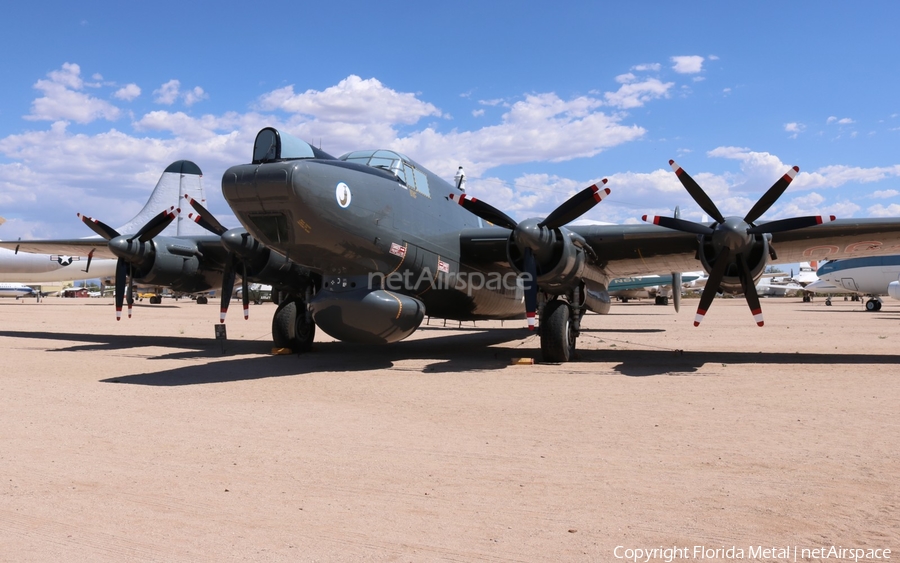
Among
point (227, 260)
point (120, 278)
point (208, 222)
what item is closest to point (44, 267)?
point (120, 278)

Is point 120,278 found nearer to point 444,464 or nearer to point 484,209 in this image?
point 484,209

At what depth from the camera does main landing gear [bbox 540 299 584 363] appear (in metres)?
15.8

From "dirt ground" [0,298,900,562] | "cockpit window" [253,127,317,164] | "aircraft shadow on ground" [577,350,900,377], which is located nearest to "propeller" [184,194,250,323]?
"dirt ground" [0,298,900,562]

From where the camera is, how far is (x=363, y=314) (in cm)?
1330

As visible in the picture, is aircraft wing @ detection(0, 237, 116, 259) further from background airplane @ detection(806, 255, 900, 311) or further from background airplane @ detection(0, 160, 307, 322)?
background airplane @ detection(806, 255, 900, 311)

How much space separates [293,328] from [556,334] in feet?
23.5

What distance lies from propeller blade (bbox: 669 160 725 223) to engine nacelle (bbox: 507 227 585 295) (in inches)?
101

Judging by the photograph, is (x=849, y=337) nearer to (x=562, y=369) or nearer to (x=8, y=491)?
(x=562, y=369)

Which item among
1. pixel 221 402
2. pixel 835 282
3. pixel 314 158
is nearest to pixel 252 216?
pixel 314 158

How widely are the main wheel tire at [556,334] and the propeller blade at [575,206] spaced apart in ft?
7.66

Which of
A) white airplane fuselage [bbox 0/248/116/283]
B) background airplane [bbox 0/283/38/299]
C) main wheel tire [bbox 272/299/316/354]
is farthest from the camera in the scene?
background airplane [bbox 0/283/38/299]

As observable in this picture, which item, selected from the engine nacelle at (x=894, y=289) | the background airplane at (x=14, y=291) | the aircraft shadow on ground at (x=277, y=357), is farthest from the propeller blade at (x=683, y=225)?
the background airplane at (x=14, y=291)

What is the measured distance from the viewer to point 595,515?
494 centimetres

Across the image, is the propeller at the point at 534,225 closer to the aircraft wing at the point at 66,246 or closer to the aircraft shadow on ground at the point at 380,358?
the aircraft shadow on ground at the point at 380,358
